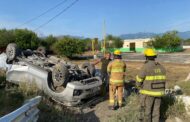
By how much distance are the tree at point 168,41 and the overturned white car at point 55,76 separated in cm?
6521

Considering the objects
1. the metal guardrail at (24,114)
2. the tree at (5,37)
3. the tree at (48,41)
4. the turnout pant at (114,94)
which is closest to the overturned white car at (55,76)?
the turnout pant at (114,94)

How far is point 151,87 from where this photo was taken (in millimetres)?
6387

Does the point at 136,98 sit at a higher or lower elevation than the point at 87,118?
higher

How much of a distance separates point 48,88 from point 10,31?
42.3 m

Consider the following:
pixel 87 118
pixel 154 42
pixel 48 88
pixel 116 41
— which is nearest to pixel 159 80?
pixel 87 118

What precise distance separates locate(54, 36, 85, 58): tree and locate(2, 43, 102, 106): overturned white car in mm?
35138

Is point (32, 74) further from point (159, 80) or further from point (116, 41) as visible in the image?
point (116, 41)

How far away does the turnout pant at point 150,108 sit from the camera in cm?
645

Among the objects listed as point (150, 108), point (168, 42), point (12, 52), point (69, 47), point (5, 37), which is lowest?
point (168, 42)

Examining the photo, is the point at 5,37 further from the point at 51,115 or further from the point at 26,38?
the point at 51,115

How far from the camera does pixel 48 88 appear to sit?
28.2 ft

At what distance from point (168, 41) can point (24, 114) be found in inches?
2774

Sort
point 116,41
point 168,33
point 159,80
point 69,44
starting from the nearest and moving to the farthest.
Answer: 1. point 159,80
2. point 69,44
3. point 168,33
4. point 116,41

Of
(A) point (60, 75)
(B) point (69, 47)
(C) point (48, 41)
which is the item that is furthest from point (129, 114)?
(C) point (48, 41)
